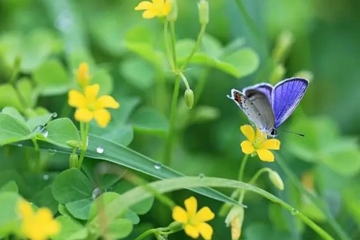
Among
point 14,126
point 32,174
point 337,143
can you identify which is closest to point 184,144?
point 337,143

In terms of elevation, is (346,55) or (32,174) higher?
(346,55)

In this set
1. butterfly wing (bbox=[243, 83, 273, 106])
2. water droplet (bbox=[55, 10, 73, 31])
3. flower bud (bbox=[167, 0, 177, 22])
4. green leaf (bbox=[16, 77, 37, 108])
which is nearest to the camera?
butterfly wing (bbox=[243, 83, 273, 106])

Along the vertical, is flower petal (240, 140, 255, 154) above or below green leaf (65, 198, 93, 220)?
above

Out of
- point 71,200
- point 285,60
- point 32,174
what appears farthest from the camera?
point 285,60

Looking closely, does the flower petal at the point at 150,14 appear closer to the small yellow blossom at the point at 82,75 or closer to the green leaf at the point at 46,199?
the small yellow blossom at the point at 82,75

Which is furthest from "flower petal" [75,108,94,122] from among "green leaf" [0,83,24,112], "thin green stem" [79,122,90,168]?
"green leaf" [0,83,24,112]

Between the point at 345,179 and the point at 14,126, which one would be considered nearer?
the point at 14,126

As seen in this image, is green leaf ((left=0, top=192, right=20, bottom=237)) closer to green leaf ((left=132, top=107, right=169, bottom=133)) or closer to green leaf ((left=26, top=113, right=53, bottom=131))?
green leaf ((left=26, top=113, right=53, bottom=131))

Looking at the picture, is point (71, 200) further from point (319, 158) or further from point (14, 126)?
point (319, 158)
